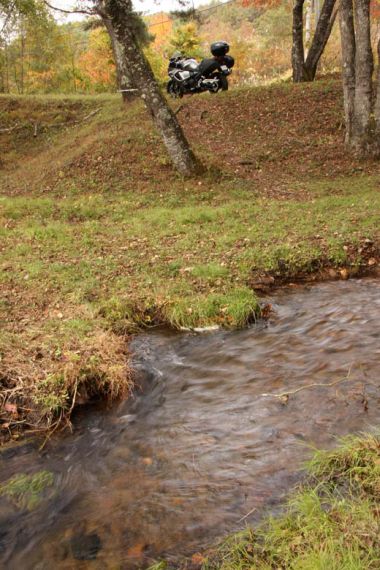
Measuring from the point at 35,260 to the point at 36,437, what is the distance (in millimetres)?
4111

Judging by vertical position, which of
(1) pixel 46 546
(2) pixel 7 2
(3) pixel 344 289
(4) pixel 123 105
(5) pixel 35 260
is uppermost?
(2) pixel 7 2

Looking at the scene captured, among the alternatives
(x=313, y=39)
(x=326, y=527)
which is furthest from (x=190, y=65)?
(x=326, y=527)

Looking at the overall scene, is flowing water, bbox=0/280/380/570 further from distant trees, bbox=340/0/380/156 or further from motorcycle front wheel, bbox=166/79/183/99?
motorcycle front wheel, bbox=166/79/183/99

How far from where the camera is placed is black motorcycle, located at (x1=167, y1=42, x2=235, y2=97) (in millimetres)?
17359

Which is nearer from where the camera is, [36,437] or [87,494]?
[87,494]

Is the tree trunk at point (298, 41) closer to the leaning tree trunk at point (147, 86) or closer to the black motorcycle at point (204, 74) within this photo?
the black motorcycle at point (204, 74)

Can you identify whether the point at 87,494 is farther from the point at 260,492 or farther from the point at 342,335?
the point at 342,335

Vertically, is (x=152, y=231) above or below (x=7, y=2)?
below

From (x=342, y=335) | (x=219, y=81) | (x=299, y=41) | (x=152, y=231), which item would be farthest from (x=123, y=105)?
(x=342, y=335)

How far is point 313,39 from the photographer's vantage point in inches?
643

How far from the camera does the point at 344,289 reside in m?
6.81

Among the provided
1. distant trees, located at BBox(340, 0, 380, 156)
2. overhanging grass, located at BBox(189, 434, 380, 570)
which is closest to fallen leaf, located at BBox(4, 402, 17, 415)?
overhanging grass, located at BBox(189, 434, 380, 570)

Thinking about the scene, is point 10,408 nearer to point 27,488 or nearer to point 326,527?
point 27,488

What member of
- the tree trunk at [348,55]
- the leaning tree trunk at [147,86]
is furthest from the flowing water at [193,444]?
the tree trunk at [348,55]
